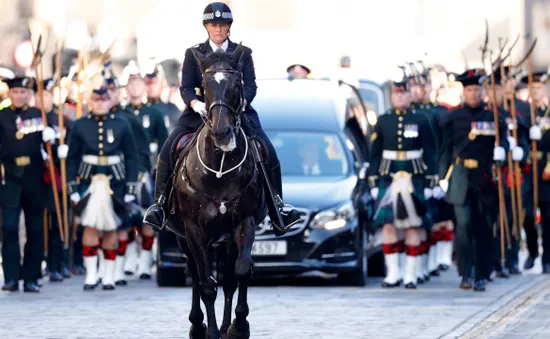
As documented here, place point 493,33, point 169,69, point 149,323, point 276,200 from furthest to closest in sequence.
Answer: point 493,33 < point 169,69 < point 149,323 < point 276,200

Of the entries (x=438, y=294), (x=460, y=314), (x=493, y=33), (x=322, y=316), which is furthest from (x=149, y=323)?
(x=493, y=33)

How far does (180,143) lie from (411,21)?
55.9 m

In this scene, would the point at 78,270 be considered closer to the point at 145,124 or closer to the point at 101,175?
the point at 145,124

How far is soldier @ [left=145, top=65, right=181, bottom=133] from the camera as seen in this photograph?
2611cm

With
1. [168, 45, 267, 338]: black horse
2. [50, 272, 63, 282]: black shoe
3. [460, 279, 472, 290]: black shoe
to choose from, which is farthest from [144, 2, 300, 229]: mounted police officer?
[50, 272, 63, 282]: black shoe

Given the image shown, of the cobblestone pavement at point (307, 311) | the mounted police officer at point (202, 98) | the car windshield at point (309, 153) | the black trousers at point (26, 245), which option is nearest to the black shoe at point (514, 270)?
the cobblestone pavement at point (307, 311)

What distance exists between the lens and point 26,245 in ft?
72.4

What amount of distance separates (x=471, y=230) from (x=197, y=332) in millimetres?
6573

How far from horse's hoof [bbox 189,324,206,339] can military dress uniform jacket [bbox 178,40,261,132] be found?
1.52m

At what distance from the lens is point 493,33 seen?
227 ft

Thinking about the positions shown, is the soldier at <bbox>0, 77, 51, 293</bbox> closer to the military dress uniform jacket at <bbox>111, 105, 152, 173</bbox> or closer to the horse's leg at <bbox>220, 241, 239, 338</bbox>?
the military dress uniform jacket at <bbox>111, 105, 152, 173</bbox>

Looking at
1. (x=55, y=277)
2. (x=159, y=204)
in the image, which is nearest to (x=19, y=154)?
(x=55, y=277)

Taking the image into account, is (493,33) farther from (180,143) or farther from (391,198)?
(180,143)

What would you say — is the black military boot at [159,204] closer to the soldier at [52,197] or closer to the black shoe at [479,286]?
the soldier at [52,197]
